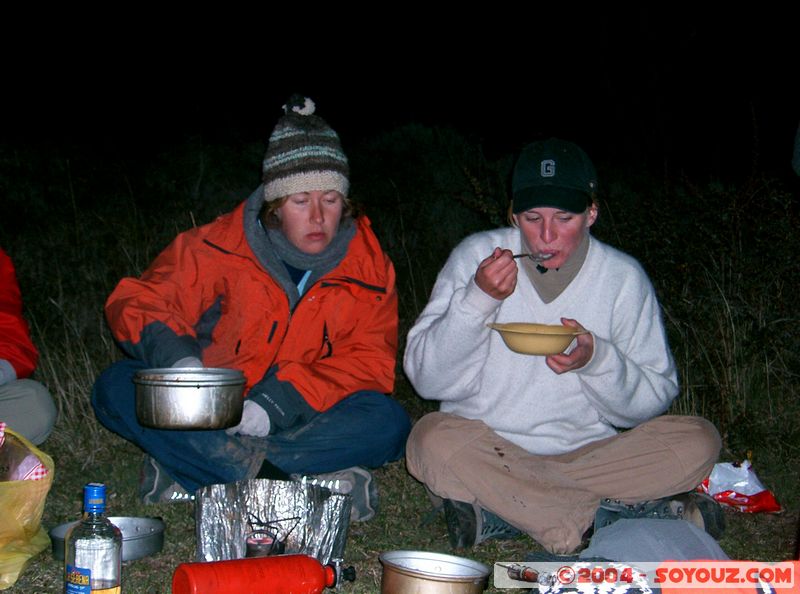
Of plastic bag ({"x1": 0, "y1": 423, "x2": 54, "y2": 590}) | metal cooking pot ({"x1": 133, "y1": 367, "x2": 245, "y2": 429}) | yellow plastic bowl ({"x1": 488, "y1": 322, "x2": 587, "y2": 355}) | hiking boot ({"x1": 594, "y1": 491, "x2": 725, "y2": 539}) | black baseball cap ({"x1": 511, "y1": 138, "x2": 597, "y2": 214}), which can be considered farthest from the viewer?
hiking boot ({"x1": 594, "y1": 491, "x2": 725, "y2": 539})

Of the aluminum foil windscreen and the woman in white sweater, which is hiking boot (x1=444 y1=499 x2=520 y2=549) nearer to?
the woman in white sweater

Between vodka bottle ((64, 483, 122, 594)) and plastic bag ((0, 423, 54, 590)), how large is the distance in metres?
0.43

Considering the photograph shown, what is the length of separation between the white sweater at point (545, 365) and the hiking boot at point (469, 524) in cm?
31

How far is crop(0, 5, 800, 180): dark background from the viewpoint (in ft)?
40.1

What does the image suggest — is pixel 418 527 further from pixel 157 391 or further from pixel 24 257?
pixel 24 257

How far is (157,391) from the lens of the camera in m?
3.26

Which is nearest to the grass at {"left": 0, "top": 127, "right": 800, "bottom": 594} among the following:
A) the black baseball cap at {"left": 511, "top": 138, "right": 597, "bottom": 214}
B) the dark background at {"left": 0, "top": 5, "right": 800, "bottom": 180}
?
the black baseball cap at {"left": 511, "top": 138, "right": 597, "bottom": 214}

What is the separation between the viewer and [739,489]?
3879 mm

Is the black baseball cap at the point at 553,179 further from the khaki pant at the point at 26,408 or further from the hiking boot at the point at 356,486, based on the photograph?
the khaki pant at the point at 26,408

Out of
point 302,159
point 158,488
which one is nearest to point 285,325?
point 302,159

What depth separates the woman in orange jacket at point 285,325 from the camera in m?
3.69

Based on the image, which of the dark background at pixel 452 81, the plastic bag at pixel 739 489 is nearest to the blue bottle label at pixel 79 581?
the plastic bag at pixel 739 489

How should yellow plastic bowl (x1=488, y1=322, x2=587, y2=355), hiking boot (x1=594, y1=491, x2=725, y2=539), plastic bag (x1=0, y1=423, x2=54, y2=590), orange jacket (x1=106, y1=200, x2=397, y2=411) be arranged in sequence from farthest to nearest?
orange jacket (x1=106, y1=200, x2=397, y2=411), hiking boot (x1=594, y1=491, x2=725, y2=539), yellow plastic bowl (x1=488, y1=322, x2=587, y2=355), plastic bag (x1=0, y1=423, x2=54, y2=590)

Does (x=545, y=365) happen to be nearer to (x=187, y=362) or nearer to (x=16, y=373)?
(x=187, y=362)
